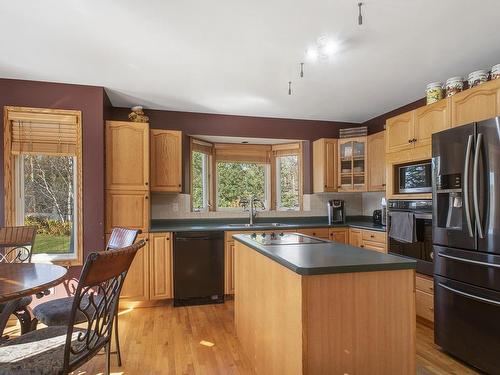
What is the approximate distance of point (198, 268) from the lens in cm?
353

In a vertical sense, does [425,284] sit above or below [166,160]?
below

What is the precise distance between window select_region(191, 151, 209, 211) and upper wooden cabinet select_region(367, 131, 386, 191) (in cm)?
225

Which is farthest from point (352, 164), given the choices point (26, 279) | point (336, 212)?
→ point (26, 279)

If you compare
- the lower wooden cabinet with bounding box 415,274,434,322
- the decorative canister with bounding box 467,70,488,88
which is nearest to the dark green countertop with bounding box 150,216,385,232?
the lower wooden cabinet with bounding box 415,274,434,322

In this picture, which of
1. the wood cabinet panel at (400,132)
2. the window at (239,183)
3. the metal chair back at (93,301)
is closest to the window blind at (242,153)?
the window at (239,183)

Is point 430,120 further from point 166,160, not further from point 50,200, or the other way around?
point 50,200

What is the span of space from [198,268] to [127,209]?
1.03 metres

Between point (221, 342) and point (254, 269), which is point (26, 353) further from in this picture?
point (221, 342)

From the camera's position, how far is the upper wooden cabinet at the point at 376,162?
3864 mm

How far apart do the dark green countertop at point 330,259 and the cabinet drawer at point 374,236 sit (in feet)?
5.71

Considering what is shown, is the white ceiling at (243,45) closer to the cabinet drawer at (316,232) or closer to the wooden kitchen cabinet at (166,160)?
the wooden kitchen cabinet at (166,160)

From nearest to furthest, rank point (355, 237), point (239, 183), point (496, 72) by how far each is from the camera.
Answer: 1. point (496, 72)
2. point (355, 237)
3. point (239, 183)

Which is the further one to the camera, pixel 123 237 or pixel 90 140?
pixel 90 140

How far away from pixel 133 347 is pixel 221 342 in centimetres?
72
